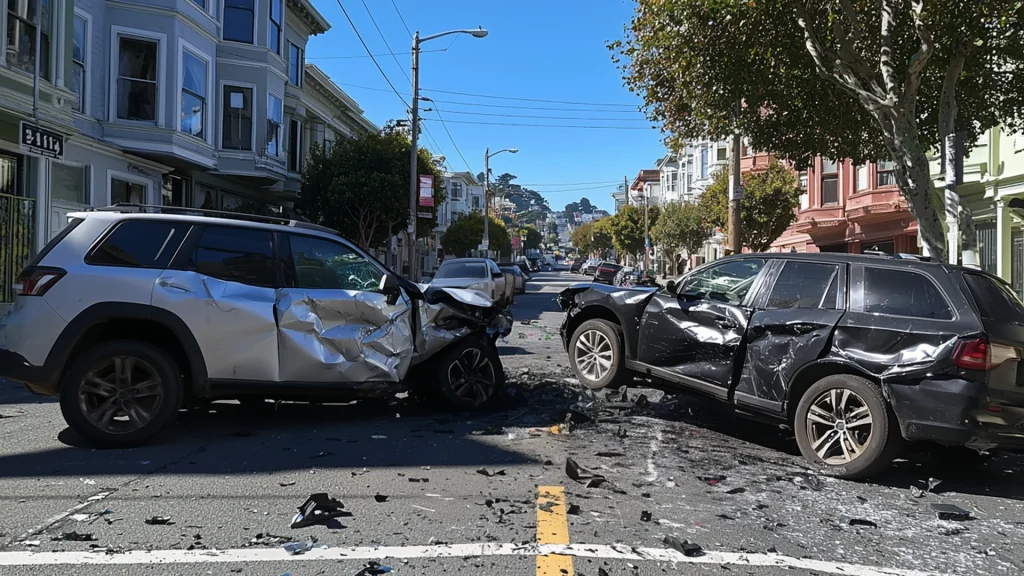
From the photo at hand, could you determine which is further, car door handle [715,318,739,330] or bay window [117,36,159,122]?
bay window [117,36,159,122]

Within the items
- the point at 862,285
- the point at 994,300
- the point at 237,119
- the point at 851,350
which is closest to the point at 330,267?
the point at 851,350

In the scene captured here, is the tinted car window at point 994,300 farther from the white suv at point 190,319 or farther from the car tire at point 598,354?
the white suv at point 190,319

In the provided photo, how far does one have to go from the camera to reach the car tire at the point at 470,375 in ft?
23.5

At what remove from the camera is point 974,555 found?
4184mm

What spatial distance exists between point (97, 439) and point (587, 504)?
396 cm

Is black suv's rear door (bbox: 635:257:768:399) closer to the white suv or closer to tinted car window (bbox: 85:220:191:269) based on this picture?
the white suv

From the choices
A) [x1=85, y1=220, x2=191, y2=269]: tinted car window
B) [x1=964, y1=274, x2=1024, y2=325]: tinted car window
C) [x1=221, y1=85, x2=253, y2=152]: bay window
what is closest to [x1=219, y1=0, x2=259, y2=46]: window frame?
[x1=221, y1=85, x2=253, y2=152]: bay window

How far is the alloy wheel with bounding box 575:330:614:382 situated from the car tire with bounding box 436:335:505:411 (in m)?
1.13

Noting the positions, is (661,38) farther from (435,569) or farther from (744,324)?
(435,569)

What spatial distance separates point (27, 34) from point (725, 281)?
45.6ft

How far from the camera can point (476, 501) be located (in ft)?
15.7

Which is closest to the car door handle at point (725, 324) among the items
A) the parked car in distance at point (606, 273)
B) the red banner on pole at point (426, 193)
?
the red banner on pole at point (426, 193)

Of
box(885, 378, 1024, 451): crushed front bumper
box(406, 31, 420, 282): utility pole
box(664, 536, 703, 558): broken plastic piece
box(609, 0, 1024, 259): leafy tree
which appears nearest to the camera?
box(664, 536, 703, 558): broken plastic piece

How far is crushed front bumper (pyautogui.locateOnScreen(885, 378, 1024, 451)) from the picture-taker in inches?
200
